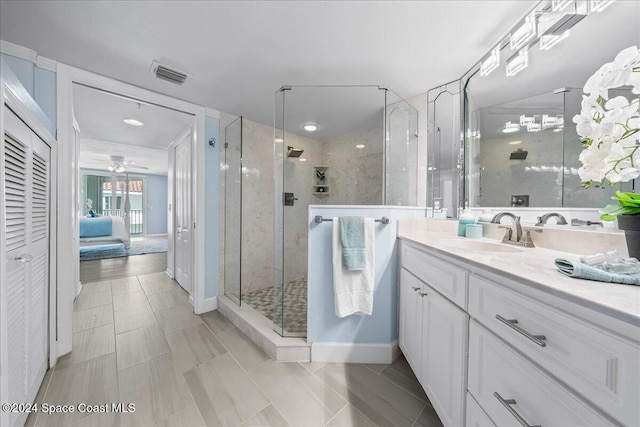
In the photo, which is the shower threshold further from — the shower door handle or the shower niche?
the shower niche

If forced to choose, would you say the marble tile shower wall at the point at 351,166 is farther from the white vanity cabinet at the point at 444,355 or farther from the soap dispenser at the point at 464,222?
the white vanity cabinet at the point at 444,355

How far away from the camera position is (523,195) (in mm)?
1335

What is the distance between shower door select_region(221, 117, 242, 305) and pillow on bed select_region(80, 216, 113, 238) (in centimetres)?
490

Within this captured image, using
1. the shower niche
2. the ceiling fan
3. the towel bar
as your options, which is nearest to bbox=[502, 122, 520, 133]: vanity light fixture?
the towel bar

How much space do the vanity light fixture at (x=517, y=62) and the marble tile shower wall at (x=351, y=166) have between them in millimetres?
1253

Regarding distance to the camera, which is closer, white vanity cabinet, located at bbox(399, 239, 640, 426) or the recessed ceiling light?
white vanity cabinet, located at bbox(399, 239, 640, 426)

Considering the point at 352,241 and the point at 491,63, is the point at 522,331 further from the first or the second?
the point at 491,63

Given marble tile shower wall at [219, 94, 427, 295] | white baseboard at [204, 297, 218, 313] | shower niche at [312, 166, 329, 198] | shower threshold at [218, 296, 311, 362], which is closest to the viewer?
shower threshold at [218, 296, 311, 362]

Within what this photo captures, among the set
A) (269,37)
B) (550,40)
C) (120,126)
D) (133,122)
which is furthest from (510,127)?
(120,126)

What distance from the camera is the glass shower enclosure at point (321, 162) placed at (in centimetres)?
200

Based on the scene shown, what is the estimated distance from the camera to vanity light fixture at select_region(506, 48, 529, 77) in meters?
1.32

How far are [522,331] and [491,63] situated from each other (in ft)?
5.54

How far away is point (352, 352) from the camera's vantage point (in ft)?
5.22

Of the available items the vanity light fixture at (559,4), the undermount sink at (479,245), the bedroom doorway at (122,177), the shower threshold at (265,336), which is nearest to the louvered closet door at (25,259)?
the bedroom doorway at (122,177)
